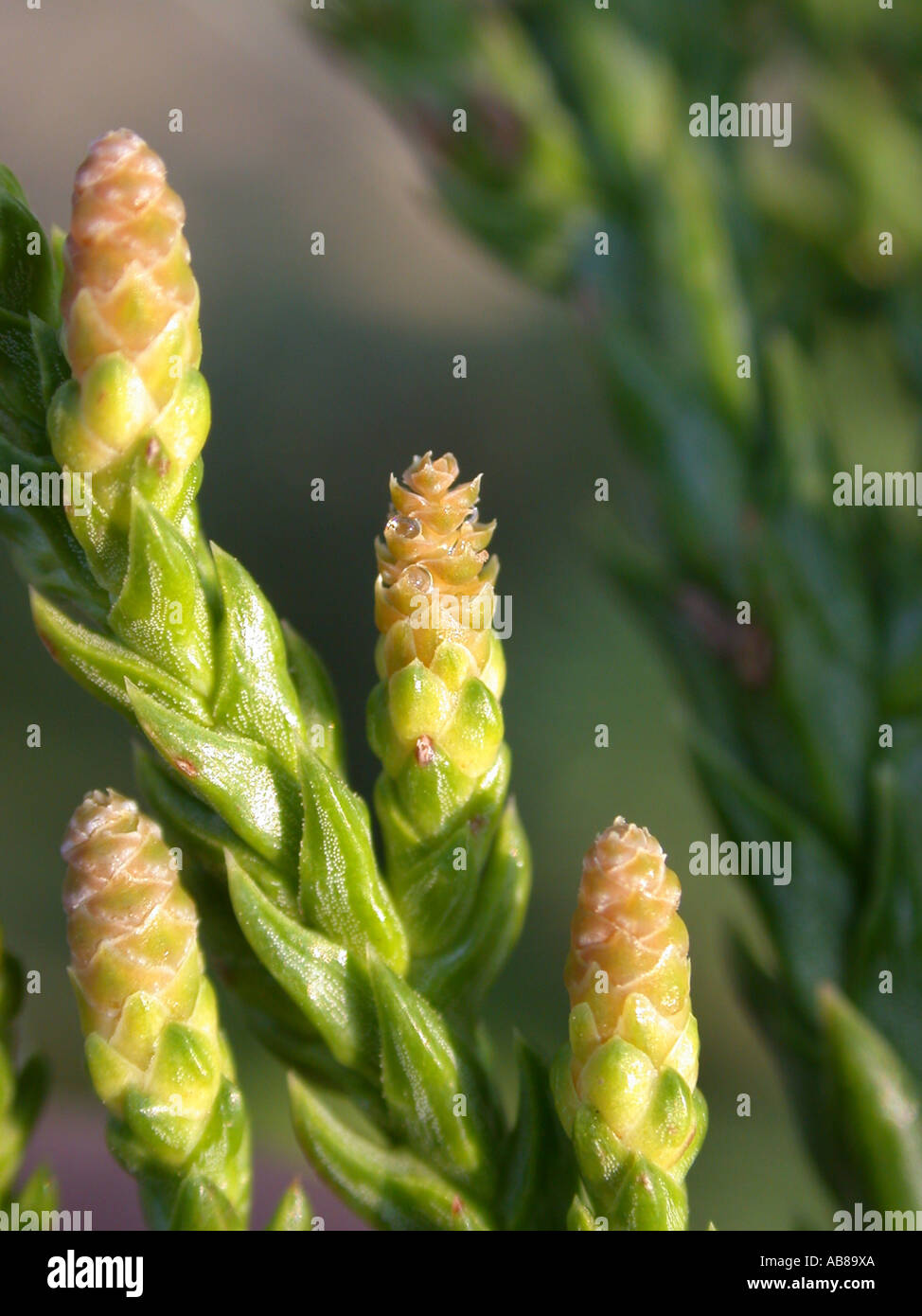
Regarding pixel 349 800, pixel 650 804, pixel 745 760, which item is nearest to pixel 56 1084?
pixel 650 804

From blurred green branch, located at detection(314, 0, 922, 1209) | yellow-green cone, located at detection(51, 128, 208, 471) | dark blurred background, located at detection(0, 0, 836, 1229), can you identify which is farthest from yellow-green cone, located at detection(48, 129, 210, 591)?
dark blurred background, located at detection(0, 0, 836, 1229)

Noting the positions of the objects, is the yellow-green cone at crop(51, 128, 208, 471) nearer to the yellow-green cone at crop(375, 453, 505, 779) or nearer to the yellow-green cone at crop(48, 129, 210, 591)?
the yellow-green cone at crop(48, 129, 210, 591)

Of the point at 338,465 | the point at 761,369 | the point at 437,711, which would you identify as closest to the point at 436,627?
the point at 437,711

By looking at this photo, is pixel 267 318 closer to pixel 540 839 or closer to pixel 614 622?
pixel 614 622

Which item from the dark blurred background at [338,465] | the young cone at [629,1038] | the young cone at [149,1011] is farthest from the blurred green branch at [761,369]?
the dark blurred background at [338,465]

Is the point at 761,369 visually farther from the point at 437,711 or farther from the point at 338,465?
the point at 338,465

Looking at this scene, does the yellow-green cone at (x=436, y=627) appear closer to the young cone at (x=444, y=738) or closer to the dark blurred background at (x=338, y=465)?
the young cone at (x=444, y=738)
